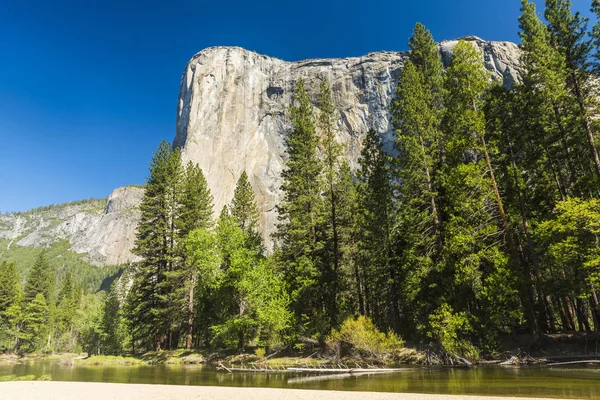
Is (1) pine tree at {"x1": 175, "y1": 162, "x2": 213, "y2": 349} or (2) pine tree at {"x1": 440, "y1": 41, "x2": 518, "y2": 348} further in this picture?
(1) pine tree at {"x1": 175, "y1": 162, "x2": 213, "y2": 349}

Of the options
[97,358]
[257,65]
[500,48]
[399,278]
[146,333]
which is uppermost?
[257,65]

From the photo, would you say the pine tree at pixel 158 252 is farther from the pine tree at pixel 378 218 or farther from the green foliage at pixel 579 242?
the green foliage at pixel 579 242

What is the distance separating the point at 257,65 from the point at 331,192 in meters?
119

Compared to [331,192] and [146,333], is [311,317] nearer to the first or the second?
[331,192]

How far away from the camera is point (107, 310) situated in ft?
185

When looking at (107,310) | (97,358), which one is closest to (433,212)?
(97,358)

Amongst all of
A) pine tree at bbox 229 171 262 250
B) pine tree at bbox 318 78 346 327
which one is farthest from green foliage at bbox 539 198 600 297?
pine tree at bbox 229 171 262 250

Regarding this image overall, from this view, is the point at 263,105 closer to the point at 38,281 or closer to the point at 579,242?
the point at 38,281

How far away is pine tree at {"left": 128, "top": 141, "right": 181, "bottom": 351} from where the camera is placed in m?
34.5

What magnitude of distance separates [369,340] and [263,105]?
11527 cm

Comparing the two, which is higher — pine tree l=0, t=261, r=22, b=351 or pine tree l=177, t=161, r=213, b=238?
pine tree l=177, t=161, r=213, b=238

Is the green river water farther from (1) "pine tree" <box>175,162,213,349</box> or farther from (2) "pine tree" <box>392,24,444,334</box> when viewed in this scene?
(1) "pine tree" <box>175,162,213,349</box>

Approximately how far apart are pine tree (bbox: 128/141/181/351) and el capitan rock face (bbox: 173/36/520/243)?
221ft

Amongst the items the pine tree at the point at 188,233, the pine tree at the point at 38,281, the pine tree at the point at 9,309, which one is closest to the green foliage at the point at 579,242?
the pine tree at the point at 188,233
